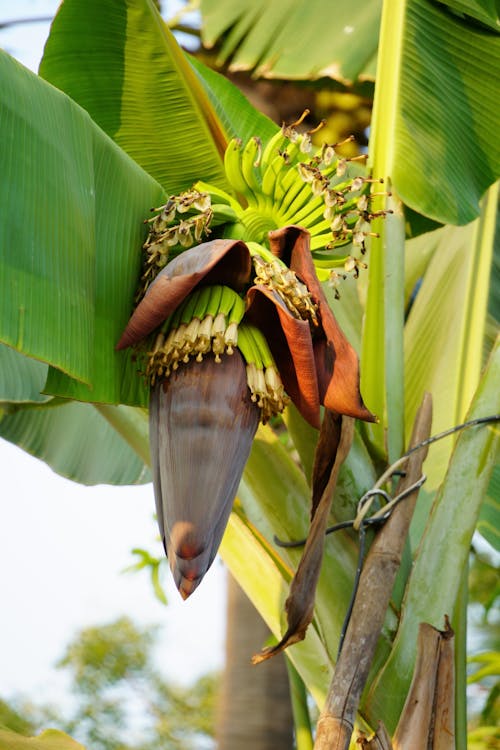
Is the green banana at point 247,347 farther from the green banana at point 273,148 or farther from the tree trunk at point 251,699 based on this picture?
the tree trunk at point 251,699

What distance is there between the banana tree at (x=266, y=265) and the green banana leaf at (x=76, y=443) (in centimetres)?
38

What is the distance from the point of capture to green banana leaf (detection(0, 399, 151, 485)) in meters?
2.06

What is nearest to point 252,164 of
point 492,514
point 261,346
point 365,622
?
point 261,346

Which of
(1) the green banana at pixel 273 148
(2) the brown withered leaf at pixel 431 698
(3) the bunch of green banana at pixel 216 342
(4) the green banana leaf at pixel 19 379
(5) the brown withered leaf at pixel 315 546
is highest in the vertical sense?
(4) the green banana leaf at pixel 19 379

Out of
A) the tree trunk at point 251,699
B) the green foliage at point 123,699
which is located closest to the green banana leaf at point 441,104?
the tree trunk at point 251,699

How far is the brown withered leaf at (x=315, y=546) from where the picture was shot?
39.1 inches

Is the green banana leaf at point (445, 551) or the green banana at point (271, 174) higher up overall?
the green banana at point (271, 174)

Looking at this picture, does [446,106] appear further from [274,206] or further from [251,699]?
[251,699]

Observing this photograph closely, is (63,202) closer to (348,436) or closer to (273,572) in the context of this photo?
(348,436)

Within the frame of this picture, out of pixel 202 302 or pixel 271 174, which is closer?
pixel 202 302

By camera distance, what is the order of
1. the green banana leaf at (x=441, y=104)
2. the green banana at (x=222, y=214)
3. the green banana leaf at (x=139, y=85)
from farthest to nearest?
the green banana leaf at (x=441, y=104) → the green banana leaf at (x=139, y=85) → the green banana at (x=222, y=214)

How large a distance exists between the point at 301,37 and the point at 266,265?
1.09 metres

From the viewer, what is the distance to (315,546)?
103cm

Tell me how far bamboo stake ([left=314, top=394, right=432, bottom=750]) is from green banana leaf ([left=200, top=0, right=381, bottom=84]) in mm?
970
